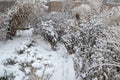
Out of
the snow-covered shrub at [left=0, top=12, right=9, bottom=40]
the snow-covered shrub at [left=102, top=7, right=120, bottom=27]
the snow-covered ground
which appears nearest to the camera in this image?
the snow-covered ground

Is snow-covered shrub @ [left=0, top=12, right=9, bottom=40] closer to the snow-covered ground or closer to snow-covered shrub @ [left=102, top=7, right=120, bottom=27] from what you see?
the snow-covered ground

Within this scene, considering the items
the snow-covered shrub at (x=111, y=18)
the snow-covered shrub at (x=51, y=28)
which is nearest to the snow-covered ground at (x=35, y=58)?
the snow-covered shrub at (x=51, y=28)

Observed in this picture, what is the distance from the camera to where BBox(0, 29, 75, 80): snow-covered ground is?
245 inches

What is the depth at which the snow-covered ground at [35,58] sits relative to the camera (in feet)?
20.4

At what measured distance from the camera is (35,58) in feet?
22.8

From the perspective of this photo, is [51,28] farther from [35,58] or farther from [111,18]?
[111,18]

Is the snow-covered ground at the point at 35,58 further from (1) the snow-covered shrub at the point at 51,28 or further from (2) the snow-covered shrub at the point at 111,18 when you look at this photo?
(2) the snow-covered shrub at the point at 111,18

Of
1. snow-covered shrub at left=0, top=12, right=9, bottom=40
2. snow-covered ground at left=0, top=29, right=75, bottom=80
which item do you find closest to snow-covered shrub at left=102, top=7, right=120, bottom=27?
snow-covered ground at left=0, top=29, right=75, bottom=80

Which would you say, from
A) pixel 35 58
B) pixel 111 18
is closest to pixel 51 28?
pixel 35 58

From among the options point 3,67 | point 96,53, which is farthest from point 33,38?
point 96,53

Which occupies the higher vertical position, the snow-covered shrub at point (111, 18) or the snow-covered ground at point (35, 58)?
the snow-covered shrub at point (111, 18)

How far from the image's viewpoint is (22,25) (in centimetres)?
809

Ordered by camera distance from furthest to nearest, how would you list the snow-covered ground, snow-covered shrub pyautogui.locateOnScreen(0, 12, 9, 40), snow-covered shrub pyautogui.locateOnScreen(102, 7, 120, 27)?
snow-covered shrub pyautogui.locateOnScreen(0, 12, 9, 40) < snow-covered shrub pyautogui.locateOnScreen(102, 7, 120, 27) < the snow-covered ground

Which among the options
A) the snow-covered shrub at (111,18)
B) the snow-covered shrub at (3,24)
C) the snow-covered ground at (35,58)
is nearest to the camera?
the snow-covered ground at (35,58)
